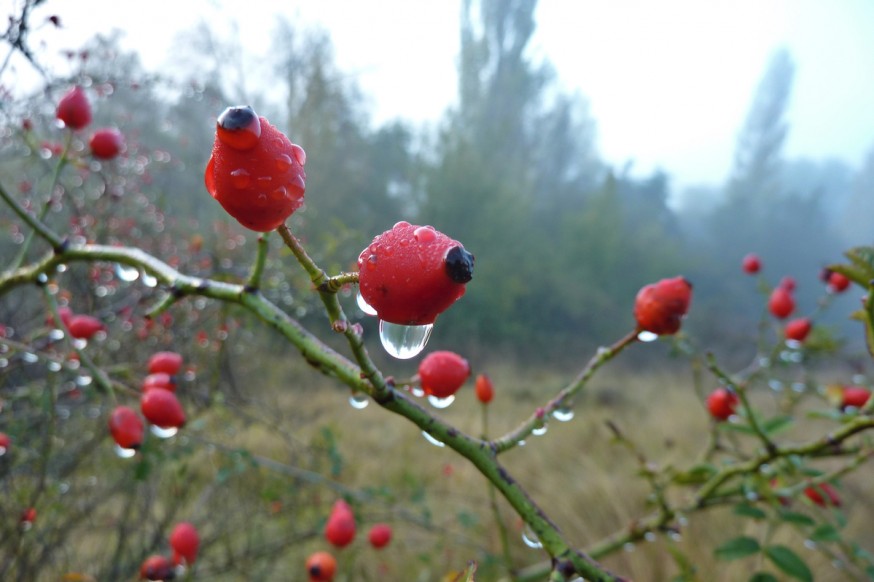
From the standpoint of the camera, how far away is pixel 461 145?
9.04 metres

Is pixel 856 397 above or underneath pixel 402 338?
above

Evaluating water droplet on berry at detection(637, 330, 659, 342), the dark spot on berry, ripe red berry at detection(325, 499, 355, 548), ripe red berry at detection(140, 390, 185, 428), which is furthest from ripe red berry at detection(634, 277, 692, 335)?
ripe red berry at detection(325, 499, 355, 548)

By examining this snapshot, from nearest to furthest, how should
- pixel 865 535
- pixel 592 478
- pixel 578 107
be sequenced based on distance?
1. pixel 865 535
2. pixel 592 478
3. pixel 578 107

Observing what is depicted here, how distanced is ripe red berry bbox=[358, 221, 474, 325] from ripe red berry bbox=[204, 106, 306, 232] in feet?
0.19

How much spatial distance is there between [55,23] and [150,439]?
68cm

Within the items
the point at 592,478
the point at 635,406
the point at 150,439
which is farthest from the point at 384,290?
the point at 635,406

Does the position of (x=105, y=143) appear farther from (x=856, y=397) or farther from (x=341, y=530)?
(x=856, y=397)

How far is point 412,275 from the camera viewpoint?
0.99ft

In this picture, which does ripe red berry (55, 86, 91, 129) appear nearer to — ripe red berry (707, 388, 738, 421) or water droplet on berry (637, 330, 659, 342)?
water droplet on berry (637, 330, 659, 342)

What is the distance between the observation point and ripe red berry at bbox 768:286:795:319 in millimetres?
1365

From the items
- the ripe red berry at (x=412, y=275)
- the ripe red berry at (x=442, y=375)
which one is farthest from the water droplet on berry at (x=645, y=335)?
the ripe red berry at (x=412, y=275)

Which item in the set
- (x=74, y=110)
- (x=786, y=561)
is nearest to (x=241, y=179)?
(x=74, y=110)

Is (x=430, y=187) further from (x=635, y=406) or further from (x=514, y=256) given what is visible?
(x=635, y=406)

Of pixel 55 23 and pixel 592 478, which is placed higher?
pixel 592 478
